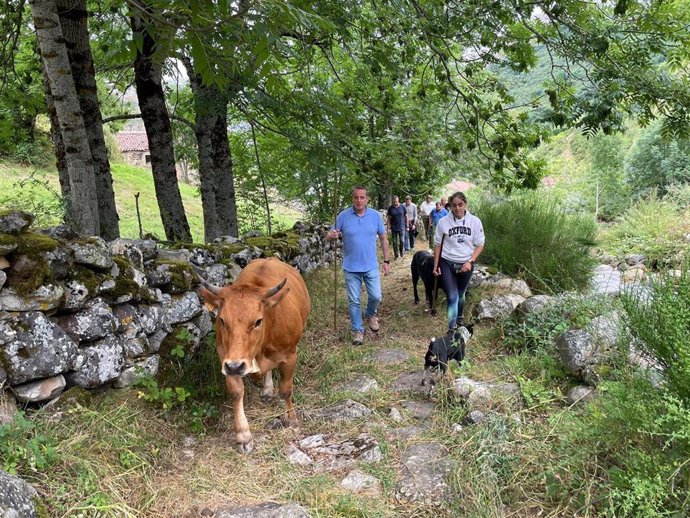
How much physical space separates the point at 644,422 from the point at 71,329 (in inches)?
151

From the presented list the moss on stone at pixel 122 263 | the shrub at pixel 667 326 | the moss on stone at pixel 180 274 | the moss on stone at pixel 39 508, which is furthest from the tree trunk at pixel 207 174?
the shrub at pixel 667 326

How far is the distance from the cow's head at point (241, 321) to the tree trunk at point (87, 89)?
3.83 meters

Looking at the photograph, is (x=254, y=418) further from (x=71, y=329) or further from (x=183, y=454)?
(x=71, y=329)

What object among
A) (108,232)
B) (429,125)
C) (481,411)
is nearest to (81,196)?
(108,232)

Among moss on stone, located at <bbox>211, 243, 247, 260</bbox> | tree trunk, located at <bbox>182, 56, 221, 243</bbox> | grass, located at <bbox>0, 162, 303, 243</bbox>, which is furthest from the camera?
grass, located at <bbox>0, 162, 303, 243</bbox>

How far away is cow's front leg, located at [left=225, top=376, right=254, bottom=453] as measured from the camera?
389 cm

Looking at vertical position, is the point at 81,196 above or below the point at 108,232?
above

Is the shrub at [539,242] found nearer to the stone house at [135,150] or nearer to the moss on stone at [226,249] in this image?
the moss on stone at [226,249]

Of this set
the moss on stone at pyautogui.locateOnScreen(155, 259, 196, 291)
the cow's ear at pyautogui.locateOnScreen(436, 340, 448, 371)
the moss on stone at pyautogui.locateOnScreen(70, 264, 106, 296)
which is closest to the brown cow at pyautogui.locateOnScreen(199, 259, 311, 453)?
the moss on stone at pyautogui.locateOnScreen(155, 259, 196, 291)

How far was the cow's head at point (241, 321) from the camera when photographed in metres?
3.59

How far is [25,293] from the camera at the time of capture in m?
3.37

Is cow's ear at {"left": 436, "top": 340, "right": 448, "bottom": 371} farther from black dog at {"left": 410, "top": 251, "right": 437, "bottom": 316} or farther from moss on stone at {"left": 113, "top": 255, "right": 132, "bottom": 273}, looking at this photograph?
moss on stone at {"left": 113, "top": 255, "right": 132, "bottom": 273}

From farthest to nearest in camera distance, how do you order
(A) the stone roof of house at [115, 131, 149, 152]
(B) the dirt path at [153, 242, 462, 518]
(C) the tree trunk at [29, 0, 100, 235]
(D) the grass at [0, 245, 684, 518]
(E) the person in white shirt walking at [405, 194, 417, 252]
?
(A) the stone roof of house at [115, 131, 149, 152] < (E) the person in white shirt walking at [405, 194, 417, 252] < (C) the tree trunk at [29, 0, 100, 235] < (B) the dirt path at [153, 242, 462, 518] < (D) the grass at [0, 245, 684, 518]

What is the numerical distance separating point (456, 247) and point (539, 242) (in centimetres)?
333
